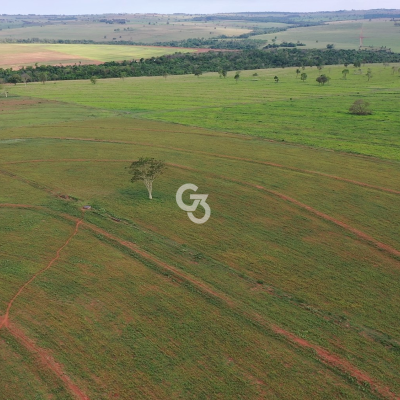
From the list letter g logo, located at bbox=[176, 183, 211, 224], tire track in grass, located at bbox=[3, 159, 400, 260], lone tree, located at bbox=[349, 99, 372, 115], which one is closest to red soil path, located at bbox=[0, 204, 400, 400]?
letter g logo, located at bbox=[176, 183, 211, 224]

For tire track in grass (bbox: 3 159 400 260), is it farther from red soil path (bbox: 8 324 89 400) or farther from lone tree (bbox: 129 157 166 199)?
red soil path (bbox: 8 324 89 400)

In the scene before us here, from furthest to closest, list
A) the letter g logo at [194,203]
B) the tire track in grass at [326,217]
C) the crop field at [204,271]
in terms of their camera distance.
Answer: the letter g logo at [194,203], the tire track in grass at [326,217], the crop field at [204,271]

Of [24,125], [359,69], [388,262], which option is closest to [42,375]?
[388,262]

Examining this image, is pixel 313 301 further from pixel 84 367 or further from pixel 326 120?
pixel 326 120

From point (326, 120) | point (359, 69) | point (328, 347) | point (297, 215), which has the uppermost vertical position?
point (359, 69)

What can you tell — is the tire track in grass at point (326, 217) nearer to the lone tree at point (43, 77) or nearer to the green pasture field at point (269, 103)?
the green pasture field at point (269, 103)

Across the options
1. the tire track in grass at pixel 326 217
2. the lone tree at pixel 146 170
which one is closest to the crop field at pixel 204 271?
the tire track in grass at pixel 326 217
